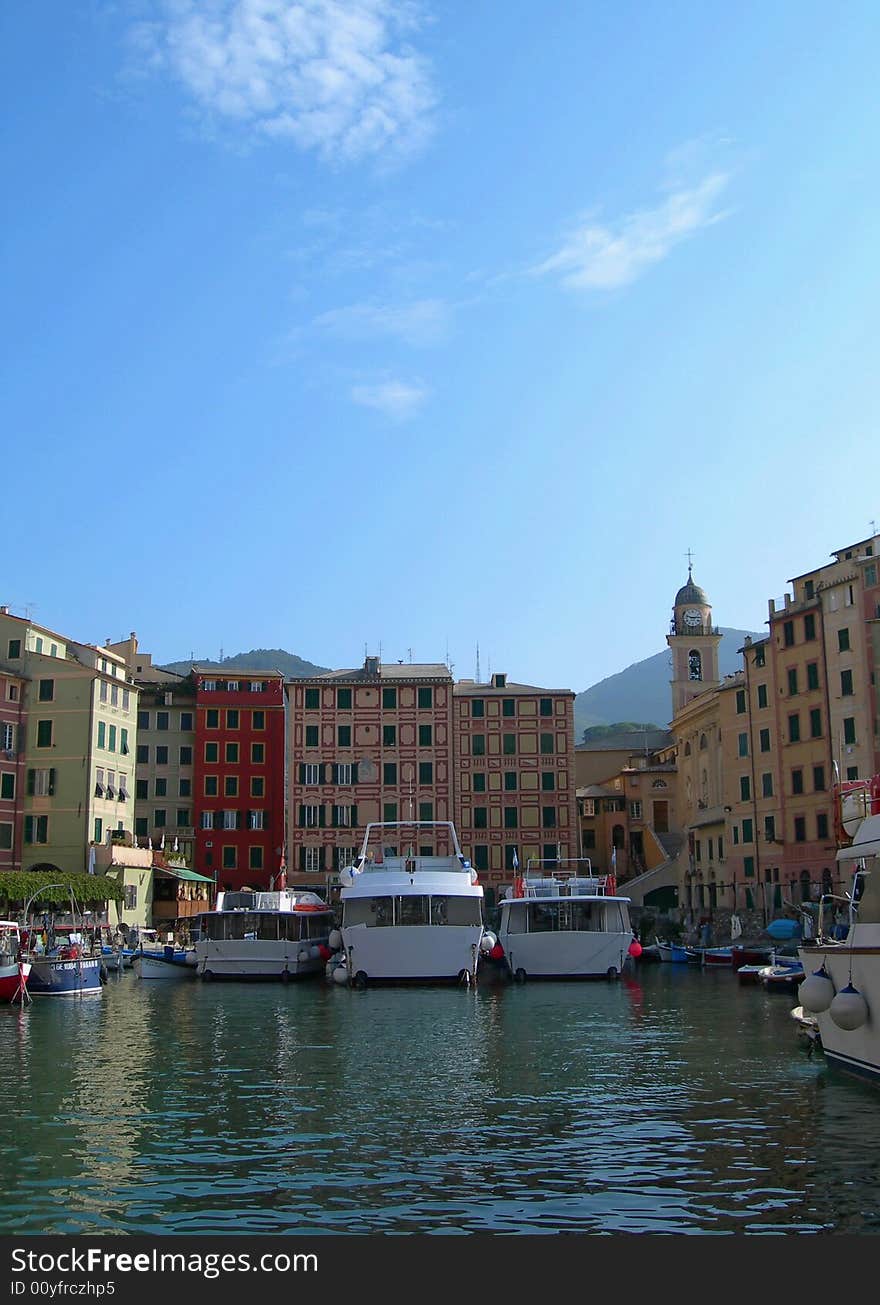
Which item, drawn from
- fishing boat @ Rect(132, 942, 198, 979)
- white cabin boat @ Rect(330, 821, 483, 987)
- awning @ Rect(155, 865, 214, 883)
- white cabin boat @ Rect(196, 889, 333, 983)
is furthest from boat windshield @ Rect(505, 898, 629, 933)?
awning @ Rect(155, 865, 214, 883)

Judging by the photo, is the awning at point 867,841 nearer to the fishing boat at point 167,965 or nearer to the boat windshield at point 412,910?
the boat windshield at point 412,910

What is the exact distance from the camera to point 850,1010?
20.0 m

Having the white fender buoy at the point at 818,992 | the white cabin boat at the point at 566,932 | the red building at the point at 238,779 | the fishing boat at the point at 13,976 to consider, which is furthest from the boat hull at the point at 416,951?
the red building at the point at 238,779

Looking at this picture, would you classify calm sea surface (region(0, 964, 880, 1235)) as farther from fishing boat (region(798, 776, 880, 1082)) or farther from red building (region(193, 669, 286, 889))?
red building (region(193, 669, 286, 889))

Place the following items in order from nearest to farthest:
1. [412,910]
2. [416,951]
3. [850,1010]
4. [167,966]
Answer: [850,1010], [416,951], [412,910], [167,966]

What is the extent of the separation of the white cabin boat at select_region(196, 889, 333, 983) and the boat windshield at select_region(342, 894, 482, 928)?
20.6 feet

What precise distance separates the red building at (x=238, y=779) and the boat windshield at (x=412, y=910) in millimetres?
37119

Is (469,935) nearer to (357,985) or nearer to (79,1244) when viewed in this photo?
(357,985)

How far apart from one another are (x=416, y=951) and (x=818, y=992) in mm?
24508

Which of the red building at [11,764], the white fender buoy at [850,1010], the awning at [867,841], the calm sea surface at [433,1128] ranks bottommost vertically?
the calm sea surface at [433,1128]

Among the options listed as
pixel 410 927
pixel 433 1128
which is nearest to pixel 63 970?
pixel 410 927

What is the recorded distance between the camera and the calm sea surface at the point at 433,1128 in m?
13.1

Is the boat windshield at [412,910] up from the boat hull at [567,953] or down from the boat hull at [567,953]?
up

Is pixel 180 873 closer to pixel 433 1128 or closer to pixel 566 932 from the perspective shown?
pixel 566 932
